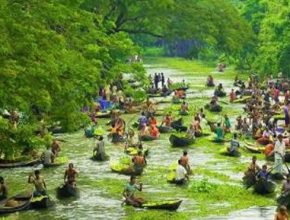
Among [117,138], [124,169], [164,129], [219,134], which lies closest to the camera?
[124,169]

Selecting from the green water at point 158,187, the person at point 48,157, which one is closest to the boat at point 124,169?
the green water at point 158,187

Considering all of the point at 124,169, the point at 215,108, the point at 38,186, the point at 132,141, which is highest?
the point at 215,108

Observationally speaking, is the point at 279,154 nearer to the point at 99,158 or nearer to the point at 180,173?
the point at 180,173

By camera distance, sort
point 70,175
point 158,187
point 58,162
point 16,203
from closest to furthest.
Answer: point 16,203, point 70,175, point 158,187, point 58,162

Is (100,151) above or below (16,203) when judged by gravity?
above

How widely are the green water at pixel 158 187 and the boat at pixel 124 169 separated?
12.4 inches

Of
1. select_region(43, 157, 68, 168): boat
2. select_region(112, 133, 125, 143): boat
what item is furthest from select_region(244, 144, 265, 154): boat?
select_region(43, 157, 68, 168): boat

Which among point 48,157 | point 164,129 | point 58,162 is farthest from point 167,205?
point 164,129

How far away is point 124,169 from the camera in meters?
30.8

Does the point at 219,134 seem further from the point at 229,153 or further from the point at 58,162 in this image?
the point at 58,162

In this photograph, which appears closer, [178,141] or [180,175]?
[180,175]

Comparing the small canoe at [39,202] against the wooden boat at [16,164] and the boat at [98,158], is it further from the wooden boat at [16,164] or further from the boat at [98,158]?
the boat at [98,158]

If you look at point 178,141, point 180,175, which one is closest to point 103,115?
point 178,141

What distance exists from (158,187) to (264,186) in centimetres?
444
